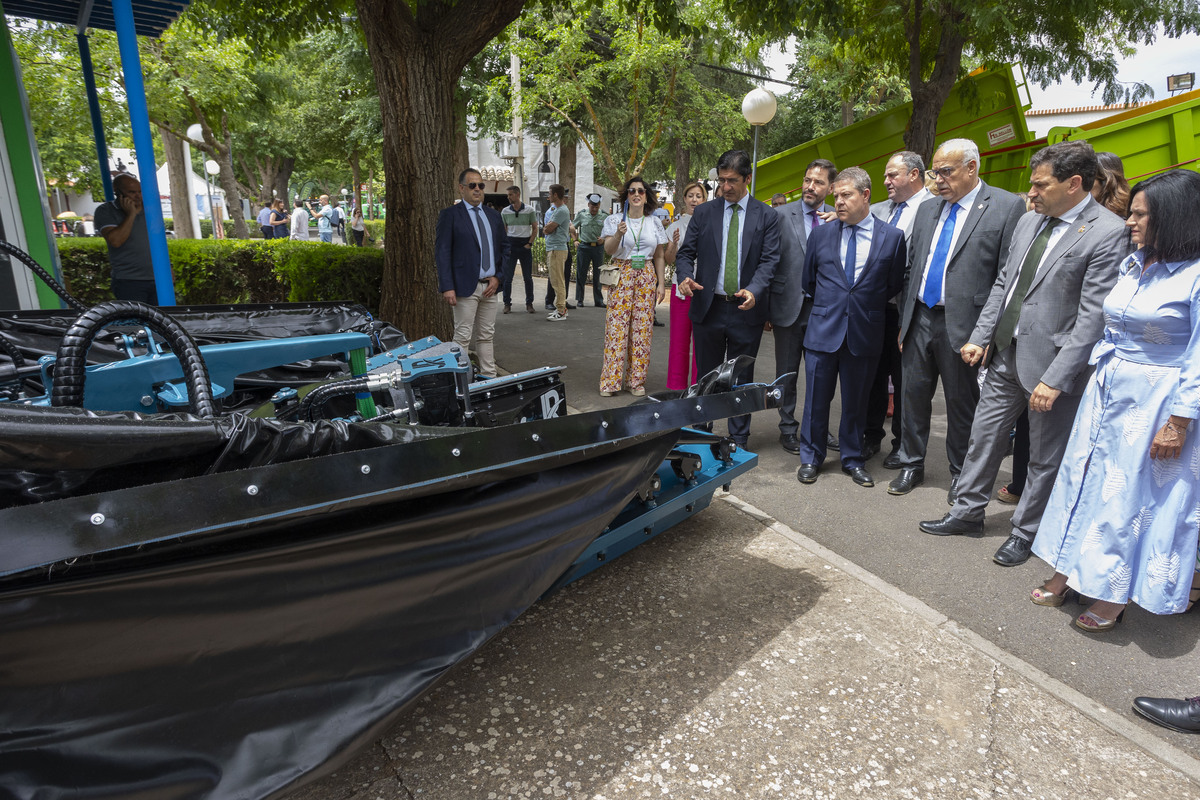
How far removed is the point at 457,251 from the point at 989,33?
732cm

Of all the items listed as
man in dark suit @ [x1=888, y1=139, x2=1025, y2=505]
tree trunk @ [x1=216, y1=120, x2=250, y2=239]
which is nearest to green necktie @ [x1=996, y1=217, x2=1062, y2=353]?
man in dark suit @ [x1=888, y1=139, x2=1025, y2=505]

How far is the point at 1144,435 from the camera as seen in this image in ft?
9.00

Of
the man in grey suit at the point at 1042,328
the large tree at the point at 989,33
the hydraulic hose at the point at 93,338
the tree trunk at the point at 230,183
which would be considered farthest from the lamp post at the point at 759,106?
the tree trunk at the point at 230,183

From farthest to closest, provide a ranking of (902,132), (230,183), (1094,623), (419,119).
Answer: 1. (230,183)
2. (902,132)
3. (419,119)
4. (1094,623)

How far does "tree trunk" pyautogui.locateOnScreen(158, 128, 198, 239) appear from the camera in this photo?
746 inches

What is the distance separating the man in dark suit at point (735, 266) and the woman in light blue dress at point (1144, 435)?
7.41ft

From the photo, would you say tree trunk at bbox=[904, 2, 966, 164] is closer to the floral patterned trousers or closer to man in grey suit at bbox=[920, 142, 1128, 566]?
the floral patterned trousers

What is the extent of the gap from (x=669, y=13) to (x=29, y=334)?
6215 millimetres

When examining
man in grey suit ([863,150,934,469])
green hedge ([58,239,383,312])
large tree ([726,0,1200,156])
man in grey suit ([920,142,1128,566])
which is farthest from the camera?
large tree ([726,0,1200,156])

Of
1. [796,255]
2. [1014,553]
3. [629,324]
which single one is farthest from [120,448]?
[629,324]

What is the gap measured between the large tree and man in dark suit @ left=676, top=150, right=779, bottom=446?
445 centimetres

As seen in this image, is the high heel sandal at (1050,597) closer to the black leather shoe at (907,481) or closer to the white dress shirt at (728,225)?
the black leather shoe at (907,481)

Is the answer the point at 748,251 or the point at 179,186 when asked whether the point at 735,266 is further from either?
the point at 179,186

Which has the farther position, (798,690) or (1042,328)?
(1042,328)
